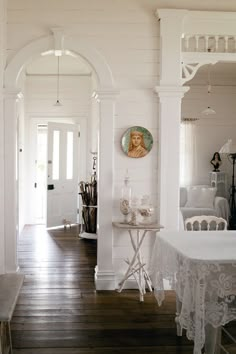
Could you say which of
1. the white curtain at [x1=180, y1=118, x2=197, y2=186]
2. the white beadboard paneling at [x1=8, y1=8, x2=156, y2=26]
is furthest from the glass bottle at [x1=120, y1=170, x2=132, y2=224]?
the white curtain at [x1=180, y1=118, x2=197, y2=186]

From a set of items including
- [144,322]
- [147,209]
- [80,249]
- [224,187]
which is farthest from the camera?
[224,187]

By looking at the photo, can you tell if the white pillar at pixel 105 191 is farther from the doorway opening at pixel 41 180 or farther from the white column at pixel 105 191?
the doorway opening at pixel 41 180

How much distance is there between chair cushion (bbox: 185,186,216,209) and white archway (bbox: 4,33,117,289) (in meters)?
4.45

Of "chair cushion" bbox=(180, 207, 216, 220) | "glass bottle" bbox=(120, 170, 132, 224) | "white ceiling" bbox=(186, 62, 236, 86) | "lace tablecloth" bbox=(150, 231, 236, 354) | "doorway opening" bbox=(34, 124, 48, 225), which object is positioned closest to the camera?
"lace tablecloth" bbox=(150, 231, 236, 354)

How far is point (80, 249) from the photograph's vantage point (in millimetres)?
7527

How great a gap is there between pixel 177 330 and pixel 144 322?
0.42 m

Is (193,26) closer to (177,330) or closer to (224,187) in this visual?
(177,330)

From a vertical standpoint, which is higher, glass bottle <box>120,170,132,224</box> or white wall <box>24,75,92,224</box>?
white wall <box>24,75,92,224</box>

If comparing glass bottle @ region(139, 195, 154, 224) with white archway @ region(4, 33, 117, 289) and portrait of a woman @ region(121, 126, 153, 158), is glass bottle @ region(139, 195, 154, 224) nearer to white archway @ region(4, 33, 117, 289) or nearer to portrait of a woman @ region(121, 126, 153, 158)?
white archway @ region(4, 33, 117, 289)

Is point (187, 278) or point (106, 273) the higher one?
point (187, 278)

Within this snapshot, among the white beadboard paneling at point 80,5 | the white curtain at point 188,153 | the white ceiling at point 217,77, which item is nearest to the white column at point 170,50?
the white beadboard paneling at point 80,5

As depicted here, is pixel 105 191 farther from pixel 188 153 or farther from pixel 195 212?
pixel 188 153

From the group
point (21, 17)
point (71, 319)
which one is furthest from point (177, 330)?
point (21, 17)

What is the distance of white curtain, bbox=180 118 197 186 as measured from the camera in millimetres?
10070
